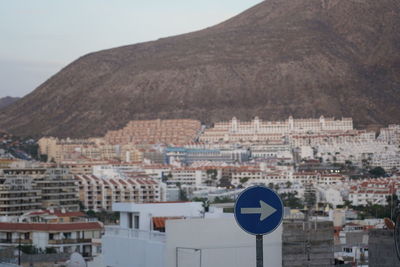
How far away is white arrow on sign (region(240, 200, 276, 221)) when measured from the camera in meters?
8.30

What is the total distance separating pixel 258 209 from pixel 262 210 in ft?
0.08

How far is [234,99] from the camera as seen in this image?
18188cm

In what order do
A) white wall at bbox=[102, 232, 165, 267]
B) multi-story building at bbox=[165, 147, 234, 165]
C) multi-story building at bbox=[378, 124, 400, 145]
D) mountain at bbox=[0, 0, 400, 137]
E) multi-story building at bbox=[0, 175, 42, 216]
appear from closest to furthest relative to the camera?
white wall at bbox=[102, 232, 165, 267] → multi-story building at bbox=[0, 175, 42, 216] → multi-story building at bbox=[165, 147, 234, 165] → multi-story building at bbox=[378, 124, 400, 145] → mountain at bbox=[0, 0, 400, 137]

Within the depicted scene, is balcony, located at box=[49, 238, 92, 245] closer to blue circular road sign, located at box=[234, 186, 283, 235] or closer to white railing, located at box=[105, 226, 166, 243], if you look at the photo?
white railing, located at box=[105, 226, 166, 243]

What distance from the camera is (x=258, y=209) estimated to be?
8312 mm

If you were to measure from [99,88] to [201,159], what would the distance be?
46484 millimetres

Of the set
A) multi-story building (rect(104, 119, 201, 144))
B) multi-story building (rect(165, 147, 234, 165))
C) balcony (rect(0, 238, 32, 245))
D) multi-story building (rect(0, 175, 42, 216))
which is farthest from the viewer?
multi-story building (rect(104, 119, 201, 144))

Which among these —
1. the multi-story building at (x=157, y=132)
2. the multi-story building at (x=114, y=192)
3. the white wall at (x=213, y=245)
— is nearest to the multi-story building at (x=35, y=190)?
the multi-story building at (x=114, y=192)

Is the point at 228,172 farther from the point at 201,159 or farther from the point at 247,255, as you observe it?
the point at 247,255

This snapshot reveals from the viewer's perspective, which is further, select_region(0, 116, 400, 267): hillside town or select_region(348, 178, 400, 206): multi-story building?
select_region(348, 178, 400, 206): multi-story building

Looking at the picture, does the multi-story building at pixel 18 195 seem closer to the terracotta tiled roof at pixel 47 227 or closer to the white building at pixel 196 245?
the terracotta tiled roof at pixel 47 227

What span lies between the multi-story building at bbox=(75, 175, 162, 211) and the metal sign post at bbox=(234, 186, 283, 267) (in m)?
77.9

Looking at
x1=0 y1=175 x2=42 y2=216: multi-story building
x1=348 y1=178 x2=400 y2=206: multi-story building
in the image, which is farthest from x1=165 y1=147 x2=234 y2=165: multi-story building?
x1=0 y1=175 x2=42 y2=216: multi-story building

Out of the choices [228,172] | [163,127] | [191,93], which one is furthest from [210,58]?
[228,172]
